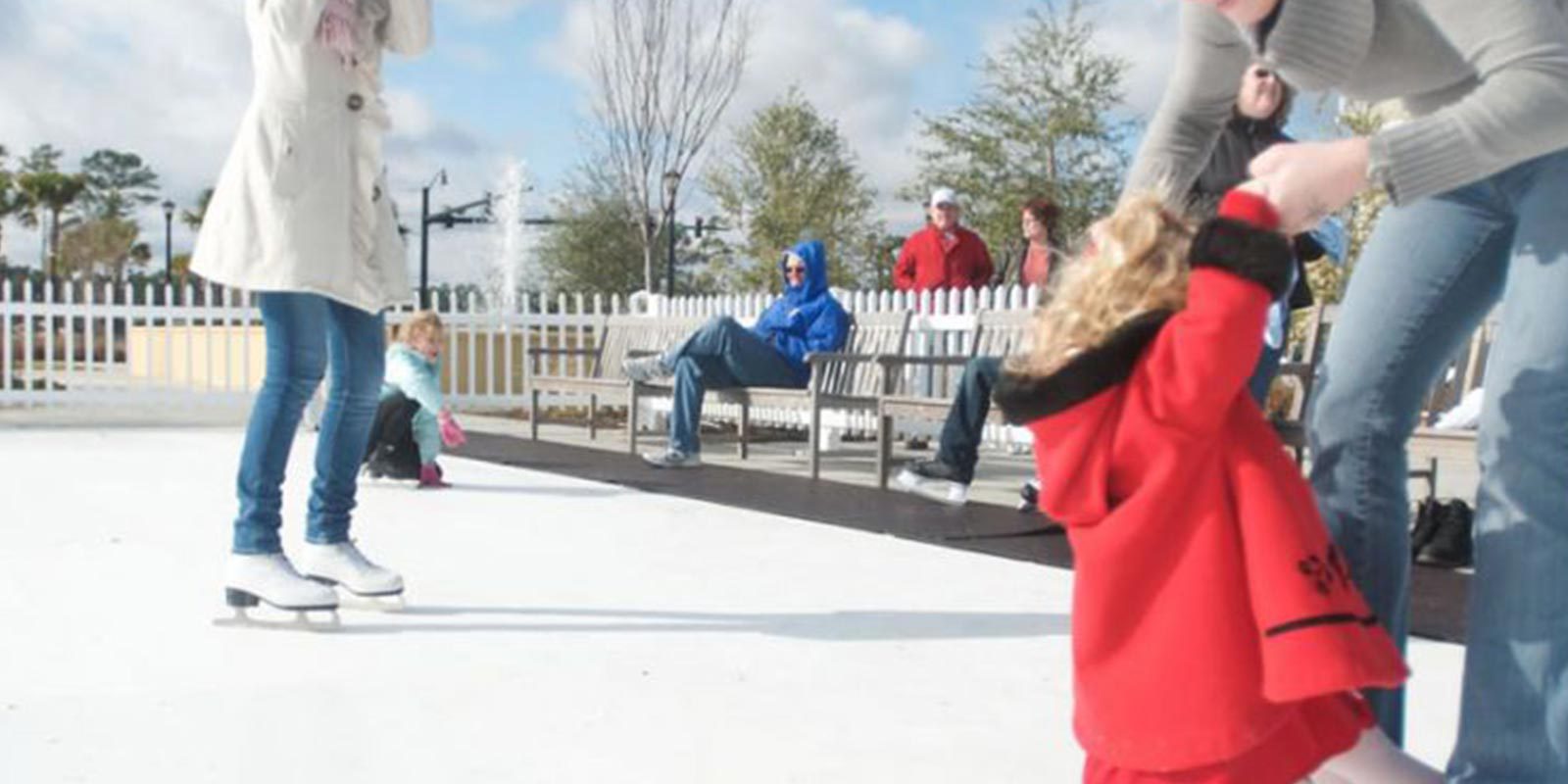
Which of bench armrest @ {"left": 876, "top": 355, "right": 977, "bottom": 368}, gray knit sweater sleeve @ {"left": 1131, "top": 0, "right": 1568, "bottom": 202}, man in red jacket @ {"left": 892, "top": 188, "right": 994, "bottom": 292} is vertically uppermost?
man in red jacket @ {"left": 892, "top": 188, "right": 994, "bottom": 292}

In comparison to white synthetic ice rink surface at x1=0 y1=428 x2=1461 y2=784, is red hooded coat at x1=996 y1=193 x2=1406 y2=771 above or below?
above

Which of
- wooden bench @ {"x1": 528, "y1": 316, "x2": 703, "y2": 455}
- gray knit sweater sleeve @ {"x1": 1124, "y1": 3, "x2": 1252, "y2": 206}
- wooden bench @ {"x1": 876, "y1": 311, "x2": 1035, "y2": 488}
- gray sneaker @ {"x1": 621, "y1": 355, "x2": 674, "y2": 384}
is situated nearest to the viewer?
gray knit sweater sleeve @ {"x1": 1124, "y1": 3, "x2": 1252, "y2": 206}

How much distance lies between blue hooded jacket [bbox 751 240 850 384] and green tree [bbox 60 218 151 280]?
51.8m

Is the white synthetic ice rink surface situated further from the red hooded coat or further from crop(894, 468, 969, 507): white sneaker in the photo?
crop(894, 468, 969, 507): white sneaker

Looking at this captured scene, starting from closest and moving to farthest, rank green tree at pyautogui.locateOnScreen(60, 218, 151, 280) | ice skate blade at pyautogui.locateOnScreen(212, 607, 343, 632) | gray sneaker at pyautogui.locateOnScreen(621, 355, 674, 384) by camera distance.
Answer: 1. ice skate blade at pyautogui.locateOnScreen(212, 607, 343, 632)
2. gray sneaker at pyautogui.locateOnScreen(621, 355, 674, 384)
3. green tree at pyautogui.locateOnScreen(60, 218, 151, 280)

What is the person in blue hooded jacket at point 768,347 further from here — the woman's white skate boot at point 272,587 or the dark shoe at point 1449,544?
the woman's white skate boot at point 272,587

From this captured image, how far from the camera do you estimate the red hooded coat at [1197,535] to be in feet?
5.13

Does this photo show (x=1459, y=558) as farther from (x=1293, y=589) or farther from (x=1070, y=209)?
(x=1070, y=209)

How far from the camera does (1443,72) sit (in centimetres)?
172

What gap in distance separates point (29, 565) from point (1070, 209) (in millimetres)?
28771

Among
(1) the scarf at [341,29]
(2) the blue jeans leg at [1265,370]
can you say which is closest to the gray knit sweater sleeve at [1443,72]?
(1) the scarf at [341,29]

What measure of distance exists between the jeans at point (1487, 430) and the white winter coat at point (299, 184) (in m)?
2.23

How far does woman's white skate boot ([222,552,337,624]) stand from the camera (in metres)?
3.38

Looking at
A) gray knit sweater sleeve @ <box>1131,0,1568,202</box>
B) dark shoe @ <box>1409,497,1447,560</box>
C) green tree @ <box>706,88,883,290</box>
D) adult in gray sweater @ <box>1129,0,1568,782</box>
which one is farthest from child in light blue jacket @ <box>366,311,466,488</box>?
green tree @ <box>706,88,883,290</box>
